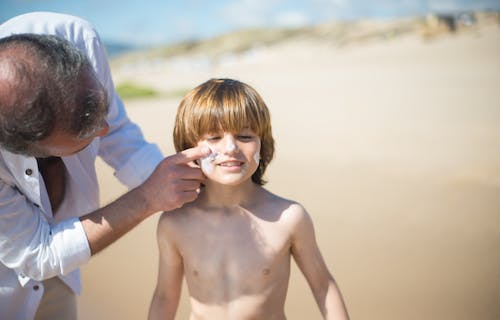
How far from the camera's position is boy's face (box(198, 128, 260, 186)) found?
1.97 m

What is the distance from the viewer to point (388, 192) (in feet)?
18.2

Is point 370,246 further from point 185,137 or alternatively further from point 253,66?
point 253,66

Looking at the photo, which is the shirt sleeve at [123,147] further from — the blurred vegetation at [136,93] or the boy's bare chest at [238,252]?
the blurred vegetation at [136,93]

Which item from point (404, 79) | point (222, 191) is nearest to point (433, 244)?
point (222, 191)

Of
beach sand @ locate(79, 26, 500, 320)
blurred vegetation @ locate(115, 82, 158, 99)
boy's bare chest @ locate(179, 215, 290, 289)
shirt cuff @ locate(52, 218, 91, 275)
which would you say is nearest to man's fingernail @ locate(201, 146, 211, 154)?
boy's bare chest @ locate(179, 215, 290, 289)

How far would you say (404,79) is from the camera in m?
11.6

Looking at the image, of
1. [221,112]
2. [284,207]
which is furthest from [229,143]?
[284,207]

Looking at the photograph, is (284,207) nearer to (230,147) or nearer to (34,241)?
(230,147)

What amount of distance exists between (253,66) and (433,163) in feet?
49.8

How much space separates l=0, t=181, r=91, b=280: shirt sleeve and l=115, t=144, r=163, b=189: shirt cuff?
0.57 metres

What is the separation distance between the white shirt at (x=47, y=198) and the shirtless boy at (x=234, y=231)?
462mm

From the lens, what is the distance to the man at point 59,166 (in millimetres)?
1825

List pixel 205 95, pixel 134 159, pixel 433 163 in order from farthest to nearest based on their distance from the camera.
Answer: pixel 433 163
pixel 134 159
pixel 205 95

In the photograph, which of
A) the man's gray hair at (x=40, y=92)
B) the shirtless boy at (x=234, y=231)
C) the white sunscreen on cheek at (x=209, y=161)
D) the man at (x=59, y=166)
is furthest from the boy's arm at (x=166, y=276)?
the man's gray hair at (x=40, y=92)
